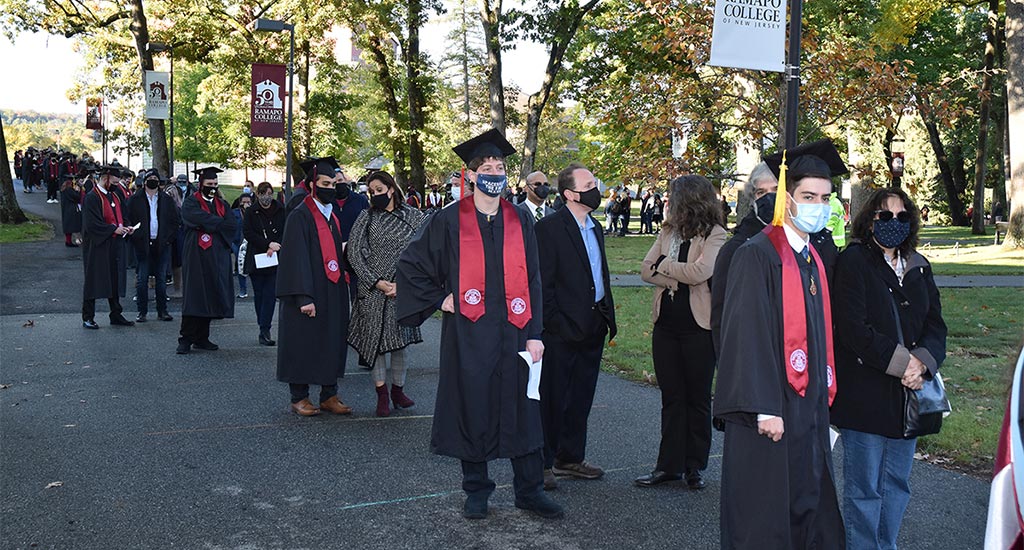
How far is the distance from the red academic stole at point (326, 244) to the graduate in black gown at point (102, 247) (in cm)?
593

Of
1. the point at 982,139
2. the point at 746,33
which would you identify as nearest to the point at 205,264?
the point at 746,33

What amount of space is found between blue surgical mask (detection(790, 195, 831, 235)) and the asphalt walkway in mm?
1922

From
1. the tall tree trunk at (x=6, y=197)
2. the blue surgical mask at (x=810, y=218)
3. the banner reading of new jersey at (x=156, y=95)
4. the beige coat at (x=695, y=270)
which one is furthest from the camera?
the banner reading of new jersey at (x=156, y=95)

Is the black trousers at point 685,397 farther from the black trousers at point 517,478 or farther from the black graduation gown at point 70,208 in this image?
the black graduation gown at point 70,208

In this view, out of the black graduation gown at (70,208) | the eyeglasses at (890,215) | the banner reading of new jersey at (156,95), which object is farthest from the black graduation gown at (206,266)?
the banner reading of new jersey at (156,95)

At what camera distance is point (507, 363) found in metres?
6.16

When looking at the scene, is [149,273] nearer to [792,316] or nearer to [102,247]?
[102,247]

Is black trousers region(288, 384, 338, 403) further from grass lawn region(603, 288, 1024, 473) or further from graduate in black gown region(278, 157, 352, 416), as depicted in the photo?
grass lawn region(603, 288, 1024, 473)

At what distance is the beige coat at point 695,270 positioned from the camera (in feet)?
21.3

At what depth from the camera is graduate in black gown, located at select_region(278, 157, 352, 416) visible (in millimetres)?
8680

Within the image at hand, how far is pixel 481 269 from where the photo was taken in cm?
619

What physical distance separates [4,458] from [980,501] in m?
6.29

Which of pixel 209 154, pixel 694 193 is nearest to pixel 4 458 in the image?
pixel 694 193

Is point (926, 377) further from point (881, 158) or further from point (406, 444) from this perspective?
point (881, 158)
